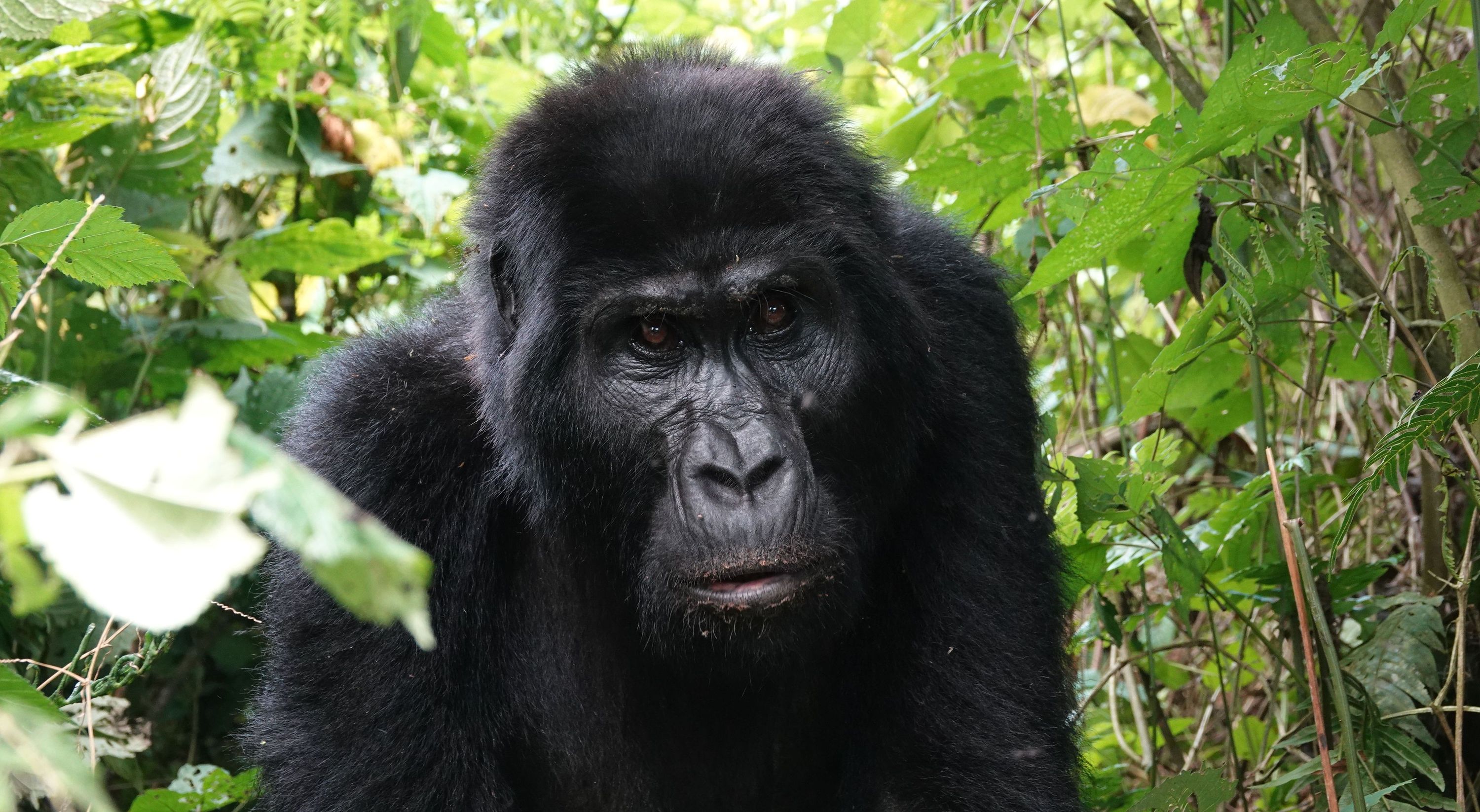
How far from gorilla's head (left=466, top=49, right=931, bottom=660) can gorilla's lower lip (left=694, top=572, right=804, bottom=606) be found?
8cm

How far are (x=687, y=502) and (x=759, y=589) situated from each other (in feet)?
0.80

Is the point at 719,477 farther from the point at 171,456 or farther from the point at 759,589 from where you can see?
the point at 171,456

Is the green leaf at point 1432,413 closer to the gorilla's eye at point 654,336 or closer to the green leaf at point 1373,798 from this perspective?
the green leaf at point 1373,798

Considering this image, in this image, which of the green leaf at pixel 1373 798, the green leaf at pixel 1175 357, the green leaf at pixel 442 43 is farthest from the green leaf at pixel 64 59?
the green leaf at pixel 1373 798

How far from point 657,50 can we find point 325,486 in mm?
2867

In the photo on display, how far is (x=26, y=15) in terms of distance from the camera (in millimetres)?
3352

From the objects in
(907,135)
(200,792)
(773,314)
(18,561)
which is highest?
(907,135)

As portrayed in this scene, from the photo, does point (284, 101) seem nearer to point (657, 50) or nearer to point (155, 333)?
point (155, 333)

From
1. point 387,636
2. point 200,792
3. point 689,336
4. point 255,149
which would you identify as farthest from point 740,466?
point 255,149

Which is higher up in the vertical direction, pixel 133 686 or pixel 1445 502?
pixel 1445 502

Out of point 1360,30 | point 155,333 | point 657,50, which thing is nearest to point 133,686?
point 155,333

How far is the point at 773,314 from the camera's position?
3045mm

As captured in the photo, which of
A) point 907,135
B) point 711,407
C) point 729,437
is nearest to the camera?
point 729,437

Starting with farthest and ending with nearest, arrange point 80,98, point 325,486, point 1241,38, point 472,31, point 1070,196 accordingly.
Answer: point 472,31, point 80,98, point 1241,38, point 1070,196, point 325,486
